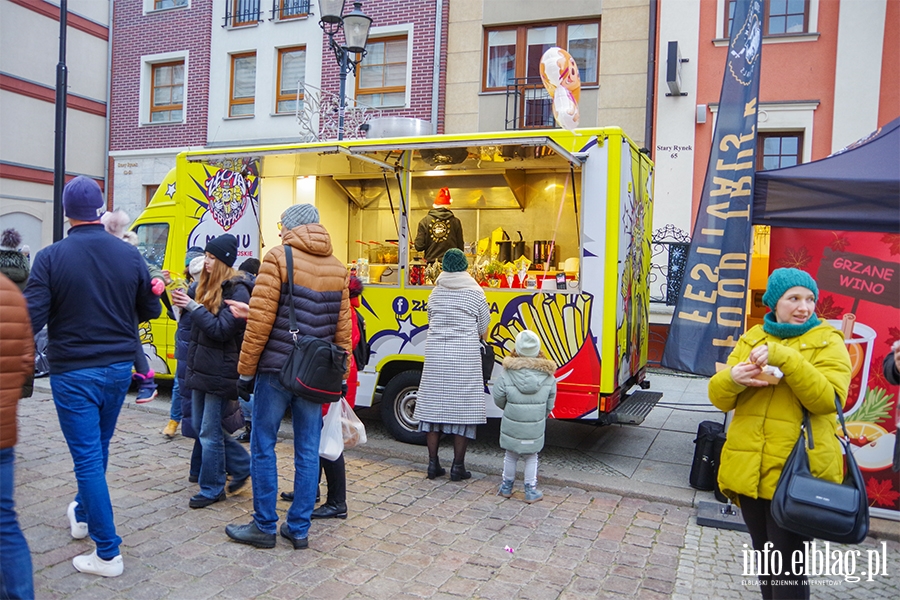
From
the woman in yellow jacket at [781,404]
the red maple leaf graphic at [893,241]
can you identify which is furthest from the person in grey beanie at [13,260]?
the red maple leaf graphic at [893,241]

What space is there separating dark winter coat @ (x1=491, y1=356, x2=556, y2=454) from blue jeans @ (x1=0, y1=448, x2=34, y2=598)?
10.3 ft

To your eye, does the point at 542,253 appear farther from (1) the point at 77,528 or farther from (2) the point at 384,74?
(2) the point at 384,74

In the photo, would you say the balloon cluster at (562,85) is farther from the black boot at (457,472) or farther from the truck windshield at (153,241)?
the truck windshield at (153,241)

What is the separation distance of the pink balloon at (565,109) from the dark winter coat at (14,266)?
5.33 meters

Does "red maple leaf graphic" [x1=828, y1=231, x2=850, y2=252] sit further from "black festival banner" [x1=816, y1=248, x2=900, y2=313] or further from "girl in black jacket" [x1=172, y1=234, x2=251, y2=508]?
"girl in black jacket" [x1=172, y1=234, x2=251, y2=508]

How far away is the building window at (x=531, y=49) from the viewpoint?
13.6m

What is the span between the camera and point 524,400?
5086 millimetres

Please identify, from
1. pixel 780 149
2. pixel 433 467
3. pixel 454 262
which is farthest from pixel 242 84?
pixel 433 467

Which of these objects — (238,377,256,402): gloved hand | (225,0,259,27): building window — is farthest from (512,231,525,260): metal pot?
(225,0,259,27): building window

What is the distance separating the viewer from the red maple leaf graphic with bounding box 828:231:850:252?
4.83 m

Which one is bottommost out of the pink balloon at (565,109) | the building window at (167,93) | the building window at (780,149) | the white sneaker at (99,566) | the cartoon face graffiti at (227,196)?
the white sneaker at (99,566)

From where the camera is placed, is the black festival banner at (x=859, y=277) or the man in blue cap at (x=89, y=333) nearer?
the man in blue cap at (x=89, y=333)

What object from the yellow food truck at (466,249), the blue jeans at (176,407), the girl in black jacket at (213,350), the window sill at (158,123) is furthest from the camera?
the window sill at (158,123)

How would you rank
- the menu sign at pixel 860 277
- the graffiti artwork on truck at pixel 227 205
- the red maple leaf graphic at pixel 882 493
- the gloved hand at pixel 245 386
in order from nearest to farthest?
the gloved hand at pixel 245 386 < the menu sign at pixel 860 277 < the red maple leaf graphic at pixel 882 493 < the graffiti artwork on truck at pixel 227 205
